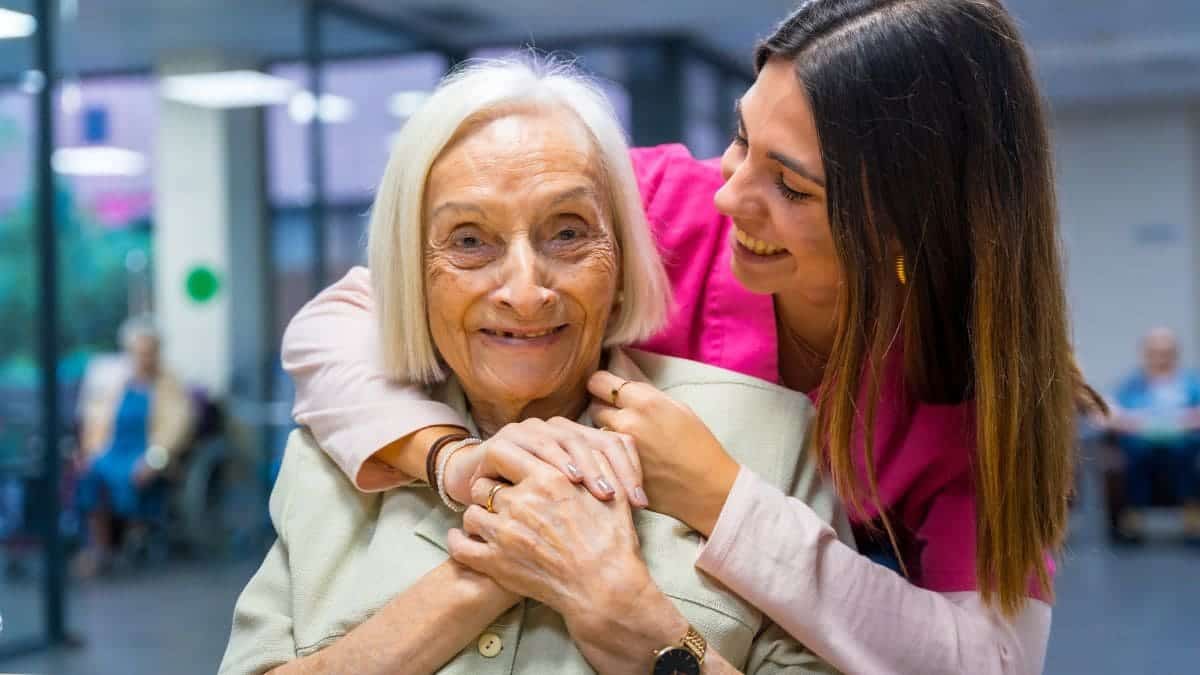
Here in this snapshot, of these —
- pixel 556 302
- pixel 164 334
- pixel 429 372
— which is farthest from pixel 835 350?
pixel 164 334

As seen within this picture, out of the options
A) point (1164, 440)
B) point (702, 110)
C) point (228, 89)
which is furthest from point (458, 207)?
point (702, 110)

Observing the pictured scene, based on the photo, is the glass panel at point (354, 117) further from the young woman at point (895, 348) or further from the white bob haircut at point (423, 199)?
the young woman at point (895, 348)

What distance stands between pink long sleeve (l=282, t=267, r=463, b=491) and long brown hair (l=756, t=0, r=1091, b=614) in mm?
492

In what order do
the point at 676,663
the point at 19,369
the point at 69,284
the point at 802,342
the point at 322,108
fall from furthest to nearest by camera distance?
the point at 322,108 → the point at 69,284 → the point at 19,369 → the point at 802,342 → the point at 676,663

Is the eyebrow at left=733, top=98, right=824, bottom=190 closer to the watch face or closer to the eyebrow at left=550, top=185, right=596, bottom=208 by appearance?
the eyebrow at left=550, top=185, right=596, bottom=208

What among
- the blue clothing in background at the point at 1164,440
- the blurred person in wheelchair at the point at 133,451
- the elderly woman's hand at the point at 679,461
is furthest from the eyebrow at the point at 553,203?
the blue clothing in background at the point at 1164,440

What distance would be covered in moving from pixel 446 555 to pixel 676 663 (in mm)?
318

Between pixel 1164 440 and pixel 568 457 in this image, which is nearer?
pixel 568 457

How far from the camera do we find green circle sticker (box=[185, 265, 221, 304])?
7738mm

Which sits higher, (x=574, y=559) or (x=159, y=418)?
(x=574, y=559)

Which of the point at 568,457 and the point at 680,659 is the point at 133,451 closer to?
the point at 568,457

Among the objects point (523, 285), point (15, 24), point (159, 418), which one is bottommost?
point (159, 418)

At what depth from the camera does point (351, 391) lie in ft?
5.10

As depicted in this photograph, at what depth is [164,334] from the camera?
303 inches
